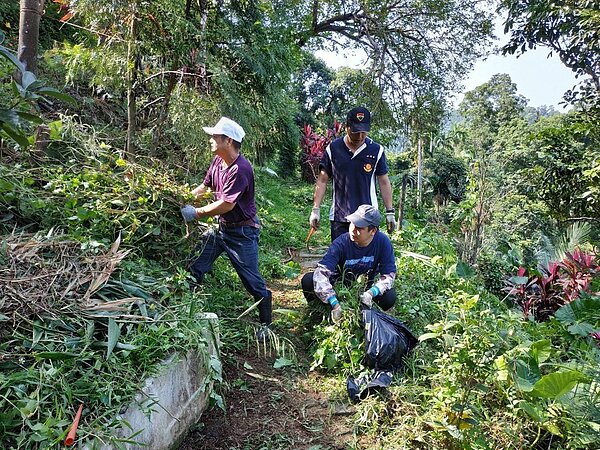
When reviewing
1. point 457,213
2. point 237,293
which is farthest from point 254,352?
point 457,213

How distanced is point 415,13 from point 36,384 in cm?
991

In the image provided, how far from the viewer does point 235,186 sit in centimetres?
321

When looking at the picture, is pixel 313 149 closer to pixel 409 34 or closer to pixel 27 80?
pixel 409 34

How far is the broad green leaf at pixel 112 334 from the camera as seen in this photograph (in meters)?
1.97

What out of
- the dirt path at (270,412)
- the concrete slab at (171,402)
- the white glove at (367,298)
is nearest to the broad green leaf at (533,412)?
the dirt path at (270,412)

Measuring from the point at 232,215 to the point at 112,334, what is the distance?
151 cm

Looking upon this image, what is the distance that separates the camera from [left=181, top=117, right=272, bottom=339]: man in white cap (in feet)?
10.6

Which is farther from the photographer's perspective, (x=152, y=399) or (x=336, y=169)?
(x=336, y=169)

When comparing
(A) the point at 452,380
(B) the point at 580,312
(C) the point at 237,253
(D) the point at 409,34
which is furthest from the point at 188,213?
(D) the point at 409,34

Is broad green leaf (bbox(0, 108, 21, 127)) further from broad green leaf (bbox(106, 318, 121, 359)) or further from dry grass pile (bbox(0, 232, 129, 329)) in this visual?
broad green leaf (bbox(106, 318, 121, 359))

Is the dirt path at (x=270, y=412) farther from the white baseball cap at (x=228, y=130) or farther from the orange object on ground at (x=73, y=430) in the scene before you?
the white baseball cap at (x=228, y=130)

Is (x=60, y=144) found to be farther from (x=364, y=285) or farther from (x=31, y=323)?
(x=364, y=285)

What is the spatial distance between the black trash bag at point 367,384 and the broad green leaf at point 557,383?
2.73ft

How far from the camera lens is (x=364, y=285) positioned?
10.8 ft
